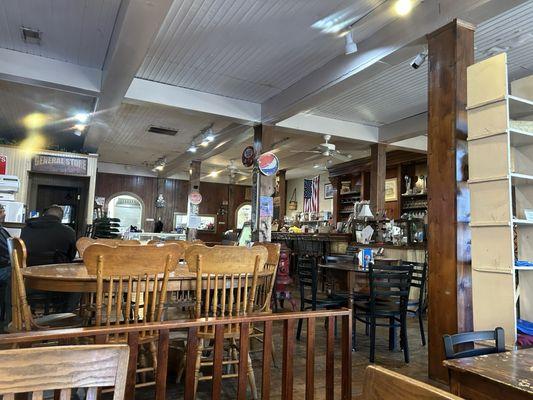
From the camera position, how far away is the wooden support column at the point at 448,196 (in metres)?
2.92

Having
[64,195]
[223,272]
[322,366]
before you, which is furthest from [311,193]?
[223,272]

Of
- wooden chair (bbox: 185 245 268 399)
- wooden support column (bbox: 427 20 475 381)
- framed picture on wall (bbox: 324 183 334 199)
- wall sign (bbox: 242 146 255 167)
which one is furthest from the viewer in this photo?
framed picture on wall (bbox: 324 183 334 199)

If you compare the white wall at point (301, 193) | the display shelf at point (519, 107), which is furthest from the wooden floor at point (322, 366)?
the white wall at point (301, 193)

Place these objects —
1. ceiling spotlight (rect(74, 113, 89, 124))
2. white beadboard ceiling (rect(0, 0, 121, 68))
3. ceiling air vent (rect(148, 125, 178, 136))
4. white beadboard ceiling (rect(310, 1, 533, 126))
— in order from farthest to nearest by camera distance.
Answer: ceiling air vent (rect(148, 125, 178, 136)) → ceiling spotlight (rect(74, 113, 89, 124)) → white beadboard ceiling (rect(310, 1, 533, 126)) → white beadboard ceiling (rect(0, 0, 121, 68))

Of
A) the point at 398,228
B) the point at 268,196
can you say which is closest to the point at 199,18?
the point at 268,196

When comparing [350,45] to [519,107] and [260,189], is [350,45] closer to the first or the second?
[519,107]

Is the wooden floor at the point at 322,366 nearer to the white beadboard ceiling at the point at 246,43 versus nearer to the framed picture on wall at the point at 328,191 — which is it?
the white beadboard ceiling at the point at 246,43

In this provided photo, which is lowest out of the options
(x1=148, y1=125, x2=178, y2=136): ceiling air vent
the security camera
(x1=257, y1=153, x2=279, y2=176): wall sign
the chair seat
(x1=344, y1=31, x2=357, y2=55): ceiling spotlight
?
the chair seat

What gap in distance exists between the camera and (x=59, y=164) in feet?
26.7

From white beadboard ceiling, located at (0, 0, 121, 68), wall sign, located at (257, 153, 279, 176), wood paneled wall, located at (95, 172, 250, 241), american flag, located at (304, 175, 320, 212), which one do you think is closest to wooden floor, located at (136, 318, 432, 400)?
wall sign, located at (257, 153, 279, 176)

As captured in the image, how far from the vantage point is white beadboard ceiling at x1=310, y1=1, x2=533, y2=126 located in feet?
12.7

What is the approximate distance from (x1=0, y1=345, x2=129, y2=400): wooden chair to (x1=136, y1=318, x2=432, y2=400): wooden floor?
2.01m

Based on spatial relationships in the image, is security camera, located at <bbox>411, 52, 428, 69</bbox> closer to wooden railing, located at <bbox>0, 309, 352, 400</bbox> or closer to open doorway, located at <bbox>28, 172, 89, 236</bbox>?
wooden railing, located at <bbox>0, 309, 352, 400</bbox>

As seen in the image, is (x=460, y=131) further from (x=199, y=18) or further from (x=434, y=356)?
(x=199, y=18)
